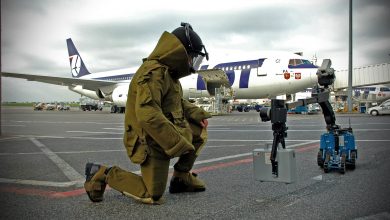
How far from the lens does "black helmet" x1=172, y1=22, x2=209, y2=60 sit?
11.4 ft

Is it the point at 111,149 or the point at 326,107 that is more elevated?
the point at 326,107

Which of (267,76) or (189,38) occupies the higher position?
(267,76)

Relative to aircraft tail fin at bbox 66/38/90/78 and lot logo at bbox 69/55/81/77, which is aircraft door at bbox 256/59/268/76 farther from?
Answer: lot logo at bbox 69/55/81/77

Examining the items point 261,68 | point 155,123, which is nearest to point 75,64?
point 261,68

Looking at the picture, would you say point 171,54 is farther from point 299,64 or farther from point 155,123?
point 299,64

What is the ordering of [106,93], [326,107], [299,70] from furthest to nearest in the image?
[106,93]
[299,70]
[326,107]

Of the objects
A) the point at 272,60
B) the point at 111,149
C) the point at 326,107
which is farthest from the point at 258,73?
the point at 326,107

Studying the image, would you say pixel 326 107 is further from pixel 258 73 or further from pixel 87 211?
pixel 258 73

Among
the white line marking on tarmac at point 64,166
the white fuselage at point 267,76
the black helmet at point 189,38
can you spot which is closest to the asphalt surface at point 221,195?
the white line marking on tarmac at point 64,166

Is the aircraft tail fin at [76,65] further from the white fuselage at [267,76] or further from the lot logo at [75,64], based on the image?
the white fuselage at [267,76]

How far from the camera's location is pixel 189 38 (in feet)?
11.4

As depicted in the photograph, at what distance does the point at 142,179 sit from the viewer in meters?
3.42

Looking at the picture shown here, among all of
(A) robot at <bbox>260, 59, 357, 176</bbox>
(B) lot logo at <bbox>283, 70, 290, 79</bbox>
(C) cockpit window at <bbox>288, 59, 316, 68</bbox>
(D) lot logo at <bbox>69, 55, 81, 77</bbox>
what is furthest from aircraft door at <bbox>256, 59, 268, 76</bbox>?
(D) lot logo at <bbox>69, 55, 81, 77</bbox>

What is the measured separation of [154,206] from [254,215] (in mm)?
913
